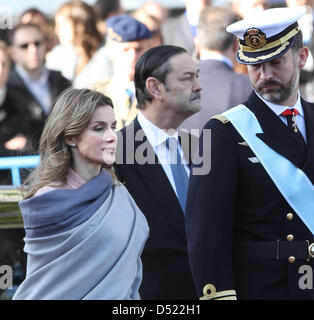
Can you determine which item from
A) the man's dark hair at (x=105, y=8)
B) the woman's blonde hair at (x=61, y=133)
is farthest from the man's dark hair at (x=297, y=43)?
the man's dark hair at (x=105, y=8)

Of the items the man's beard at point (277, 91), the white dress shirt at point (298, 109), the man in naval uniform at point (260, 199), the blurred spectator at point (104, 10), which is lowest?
the man in naval uniform at point (260, 199)

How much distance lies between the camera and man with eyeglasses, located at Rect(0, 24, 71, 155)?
7.19m

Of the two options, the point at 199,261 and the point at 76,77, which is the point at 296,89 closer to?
the point at 199,261

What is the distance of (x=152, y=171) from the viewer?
4.70 metres

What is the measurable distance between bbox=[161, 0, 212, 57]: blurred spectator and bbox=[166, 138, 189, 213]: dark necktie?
2.58 metres

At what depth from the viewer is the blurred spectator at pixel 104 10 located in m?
7.83

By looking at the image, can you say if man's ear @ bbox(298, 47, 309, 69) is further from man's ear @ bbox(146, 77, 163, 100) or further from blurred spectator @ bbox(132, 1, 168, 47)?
blurred spectator @ bbox(132, 1, 168, 47)

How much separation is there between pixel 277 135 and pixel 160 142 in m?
0.92

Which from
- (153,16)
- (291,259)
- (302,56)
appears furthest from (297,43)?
(153,16)

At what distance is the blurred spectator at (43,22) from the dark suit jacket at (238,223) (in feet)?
12.7

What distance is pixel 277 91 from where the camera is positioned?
4000mm

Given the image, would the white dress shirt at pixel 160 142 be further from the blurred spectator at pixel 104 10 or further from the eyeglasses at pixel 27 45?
the blurred spectator at pixel 104 10

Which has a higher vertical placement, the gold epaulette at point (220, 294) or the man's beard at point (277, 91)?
the man's beard at point (277, 91)

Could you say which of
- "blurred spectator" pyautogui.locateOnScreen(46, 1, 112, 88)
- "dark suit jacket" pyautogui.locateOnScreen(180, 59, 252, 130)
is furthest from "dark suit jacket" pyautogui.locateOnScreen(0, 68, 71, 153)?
"dark suit jacket" pyautogui.locateOnScreen(180, 59, 252, 130)
